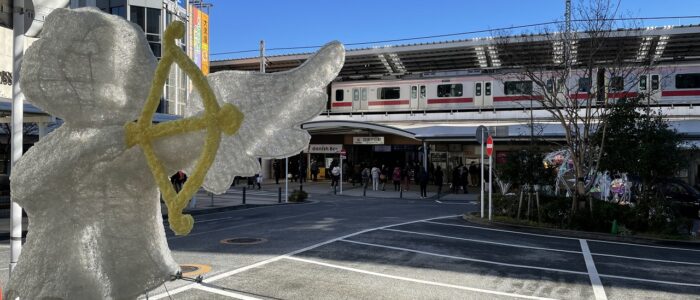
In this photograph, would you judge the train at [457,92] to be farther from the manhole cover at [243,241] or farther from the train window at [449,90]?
the manhole cover at [243,241]

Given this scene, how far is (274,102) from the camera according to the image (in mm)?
3363

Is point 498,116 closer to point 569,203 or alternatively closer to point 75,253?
point 569,203

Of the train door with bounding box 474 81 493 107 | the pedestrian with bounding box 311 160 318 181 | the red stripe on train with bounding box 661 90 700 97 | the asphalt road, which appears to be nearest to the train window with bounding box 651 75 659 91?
the red stripe on train with bounding box 661 90 700 97

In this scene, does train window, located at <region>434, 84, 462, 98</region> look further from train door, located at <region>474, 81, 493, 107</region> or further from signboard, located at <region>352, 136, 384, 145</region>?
signboard, located at <region>352, 136, 384, 145</region>

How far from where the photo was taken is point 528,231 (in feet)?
43.3

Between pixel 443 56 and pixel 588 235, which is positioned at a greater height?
pixel 443 56

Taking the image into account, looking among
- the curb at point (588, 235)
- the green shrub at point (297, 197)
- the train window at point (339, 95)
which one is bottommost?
the curb at point (588, 235)

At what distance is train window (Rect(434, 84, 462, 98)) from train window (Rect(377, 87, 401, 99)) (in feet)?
8.35

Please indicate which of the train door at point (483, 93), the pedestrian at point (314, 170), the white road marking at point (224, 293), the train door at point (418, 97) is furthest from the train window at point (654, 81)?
the white road marking at point (224, 293)

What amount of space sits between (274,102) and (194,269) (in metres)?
5.21

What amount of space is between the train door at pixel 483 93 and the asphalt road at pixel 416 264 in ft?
57.6

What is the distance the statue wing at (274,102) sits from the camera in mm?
3275

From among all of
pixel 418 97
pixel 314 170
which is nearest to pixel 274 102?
pixel 418 97

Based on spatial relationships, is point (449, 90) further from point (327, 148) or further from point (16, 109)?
point (16, 109)
